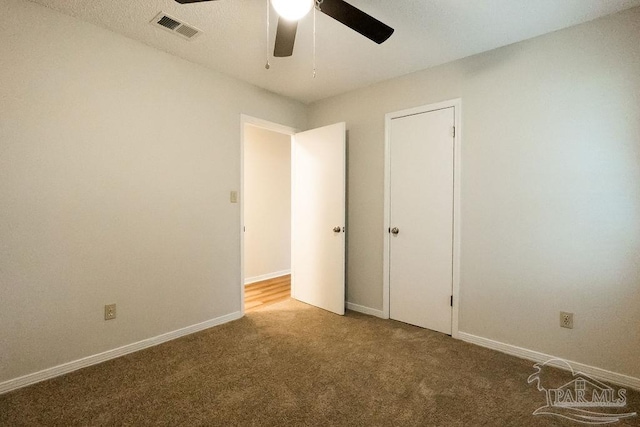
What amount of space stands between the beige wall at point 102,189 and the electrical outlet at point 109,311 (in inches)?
1.3

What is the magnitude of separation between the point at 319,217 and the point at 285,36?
1.99 m

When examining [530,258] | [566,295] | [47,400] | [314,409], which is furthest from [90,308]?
[566,295]

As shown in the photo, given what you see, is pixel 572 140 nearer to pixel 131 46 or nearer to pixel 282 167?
pixel 131 46

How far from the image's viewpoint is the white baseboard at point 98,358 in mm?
1845

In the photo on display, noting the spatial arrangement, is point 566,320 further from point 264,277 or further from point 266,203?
point 266,203

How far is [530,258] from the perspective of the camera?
88.4 inches

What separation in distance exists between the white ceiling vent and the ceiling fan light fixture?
3.68 feet

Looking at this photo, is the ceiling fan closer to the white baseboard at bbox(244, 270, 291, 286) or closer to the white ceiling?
the white ceiling

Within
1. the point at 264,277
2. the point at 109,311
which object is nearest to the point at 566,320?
the point at 109,311

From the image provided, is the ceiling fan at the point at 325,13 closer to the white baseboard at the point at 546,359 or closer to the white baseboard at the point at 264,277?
the white baseboard at the point at 546,359

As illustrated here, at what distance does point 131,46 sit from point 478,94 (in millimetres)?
2826

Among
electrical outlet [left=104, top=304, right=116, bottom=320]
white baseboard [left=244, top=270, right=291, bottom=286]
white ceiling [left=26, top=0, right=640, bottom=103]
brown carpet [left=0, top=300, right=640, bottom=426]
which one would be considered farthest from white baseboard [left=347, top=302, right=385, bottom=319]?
white ceiling [left=26, top=0, right=640, bottom=103]

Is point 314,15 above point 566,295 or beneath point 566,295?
above

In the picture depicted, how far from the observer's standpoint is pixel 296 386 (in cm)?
188
